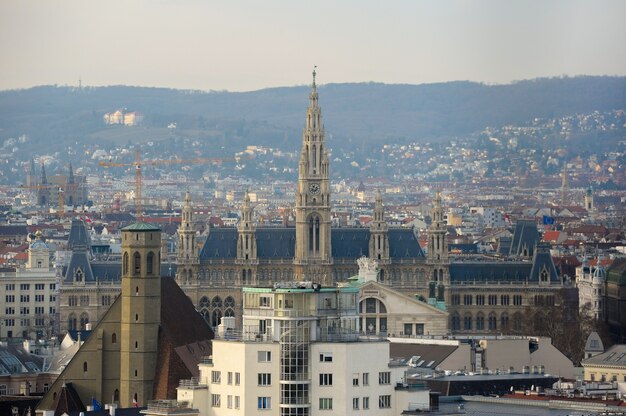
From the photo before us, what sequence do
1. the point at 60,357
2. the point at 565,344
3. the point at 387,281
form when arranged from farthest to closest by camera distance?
the point at 387,281, the point at 565,344, the point at 60,357

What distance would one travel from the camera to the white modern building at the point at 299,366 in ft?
157

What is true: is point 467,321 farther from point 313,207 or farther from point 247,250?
point 247,250

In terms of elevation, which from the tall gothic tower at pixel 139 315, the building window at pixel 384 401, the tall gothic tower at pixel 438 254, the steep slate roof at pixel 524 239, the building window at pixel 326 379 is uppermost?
the steep slate roof at pixel 524 239

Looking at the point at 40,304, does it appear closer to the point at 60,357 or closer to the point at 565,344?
the point at 565,344

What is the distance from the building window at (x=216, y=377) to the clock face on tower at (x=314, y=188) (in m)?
85.7

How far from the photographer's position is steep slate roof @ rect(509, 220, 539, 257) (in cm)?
14800

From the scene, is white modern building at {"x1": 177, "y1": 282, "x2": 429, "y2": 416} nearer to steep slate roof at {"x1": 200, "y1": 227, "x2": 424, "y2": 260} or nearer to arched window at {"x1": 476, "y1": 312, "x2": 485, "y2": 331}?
arched window at {"x1": 476, "y1": 312, "x2": 485, "y2": 331}

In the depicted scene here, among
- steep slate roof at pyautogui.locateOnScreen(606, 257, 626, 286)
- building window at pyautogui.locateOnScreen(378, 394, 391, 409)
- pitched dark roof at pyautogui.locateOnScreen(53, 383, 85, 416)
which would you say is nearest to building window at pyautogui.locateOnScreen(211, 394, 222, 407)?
building window at pyautogui.locateOnScreen(378, 394, 391, 409)

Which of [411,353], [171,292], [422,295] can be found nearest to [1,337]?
[422,295]

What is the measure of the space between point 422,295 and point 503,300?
4.84 meters

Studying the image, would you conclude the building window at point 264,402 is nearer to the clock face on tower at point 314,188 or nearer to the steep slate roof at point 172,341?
the steep slate roof at point 172,341

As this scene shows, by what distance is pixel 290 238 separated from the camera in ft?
444

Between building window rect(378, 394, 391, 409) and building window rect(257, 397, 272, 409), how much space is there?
2016 mm

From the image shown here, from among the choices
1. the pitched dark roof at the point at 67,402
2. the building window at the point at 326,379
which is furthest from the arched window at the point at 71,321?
the building window at the point at 326,379
